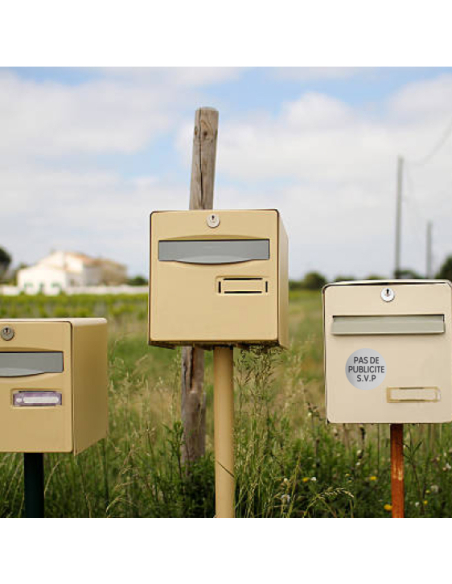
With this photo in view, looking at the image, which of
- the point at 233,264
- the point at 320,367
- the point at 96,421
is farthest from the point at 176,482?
the point at 320,367

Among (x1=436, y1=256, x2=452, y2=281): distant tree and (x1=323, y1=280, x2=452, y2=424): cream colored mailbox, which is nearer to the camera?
(x1=323, y1=280, x2=452, y2=424): cream colored mailbox

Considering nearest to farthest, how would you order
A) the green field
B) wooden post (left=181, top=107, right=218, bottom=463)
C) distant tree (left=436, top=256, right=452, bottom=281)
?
1. the green field
2. wooden post (left=181, top=107, right=218, bottom=463)
3. distant tree (left=436, top=256, right=452, bottom=281)

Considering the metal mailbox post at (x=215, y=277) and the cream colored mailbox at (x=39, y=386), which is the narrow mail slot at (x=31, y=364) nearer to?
the cream colored mailbox at (x=39, y=386)

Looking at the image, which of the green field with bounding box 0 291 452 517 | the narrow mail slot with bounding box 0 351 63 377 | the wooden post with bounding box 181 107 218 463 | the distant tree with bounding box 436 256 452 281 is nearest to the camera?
the narrow mail slot with bounding box 0 351 63 377

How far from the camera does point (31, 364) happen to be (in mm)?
2449

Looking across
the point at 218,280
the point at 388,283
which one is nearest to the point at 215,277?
the point at 218,280

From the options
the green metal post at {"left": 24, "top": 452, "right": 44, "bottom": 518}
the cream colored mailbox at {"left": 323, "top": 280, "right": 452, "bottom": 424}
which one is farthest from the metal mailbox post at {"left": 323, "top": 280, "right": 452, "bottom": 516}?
the green metal post at {"left": 24, "top": 452, "right": 44, "bottom": 518}

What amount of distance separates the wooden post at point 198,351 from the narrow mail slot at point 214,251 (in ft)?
3.16

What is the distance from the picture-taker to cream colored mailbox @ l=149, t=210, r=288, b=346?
2340 millimetres

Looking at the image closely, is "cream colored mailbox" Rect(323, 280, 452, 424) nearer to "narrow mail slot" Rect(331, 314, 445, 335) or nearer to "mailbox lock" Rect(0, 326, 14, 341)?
"narrow mail slot" Rect(331, 314, 445, 335)

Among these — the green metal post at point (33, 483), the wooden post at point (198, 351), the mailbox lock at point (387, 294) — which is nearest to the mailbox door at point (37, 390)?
the green metal post at point (33, 483)

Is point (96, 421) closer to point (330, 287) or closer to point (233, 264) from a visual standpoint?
point (233, 264)

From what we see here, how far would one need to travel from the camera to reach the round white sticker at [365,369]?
2.36m

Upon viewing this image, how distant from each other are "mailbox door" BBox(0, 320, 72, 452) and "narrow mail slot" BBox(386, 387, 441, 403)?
1160mm
